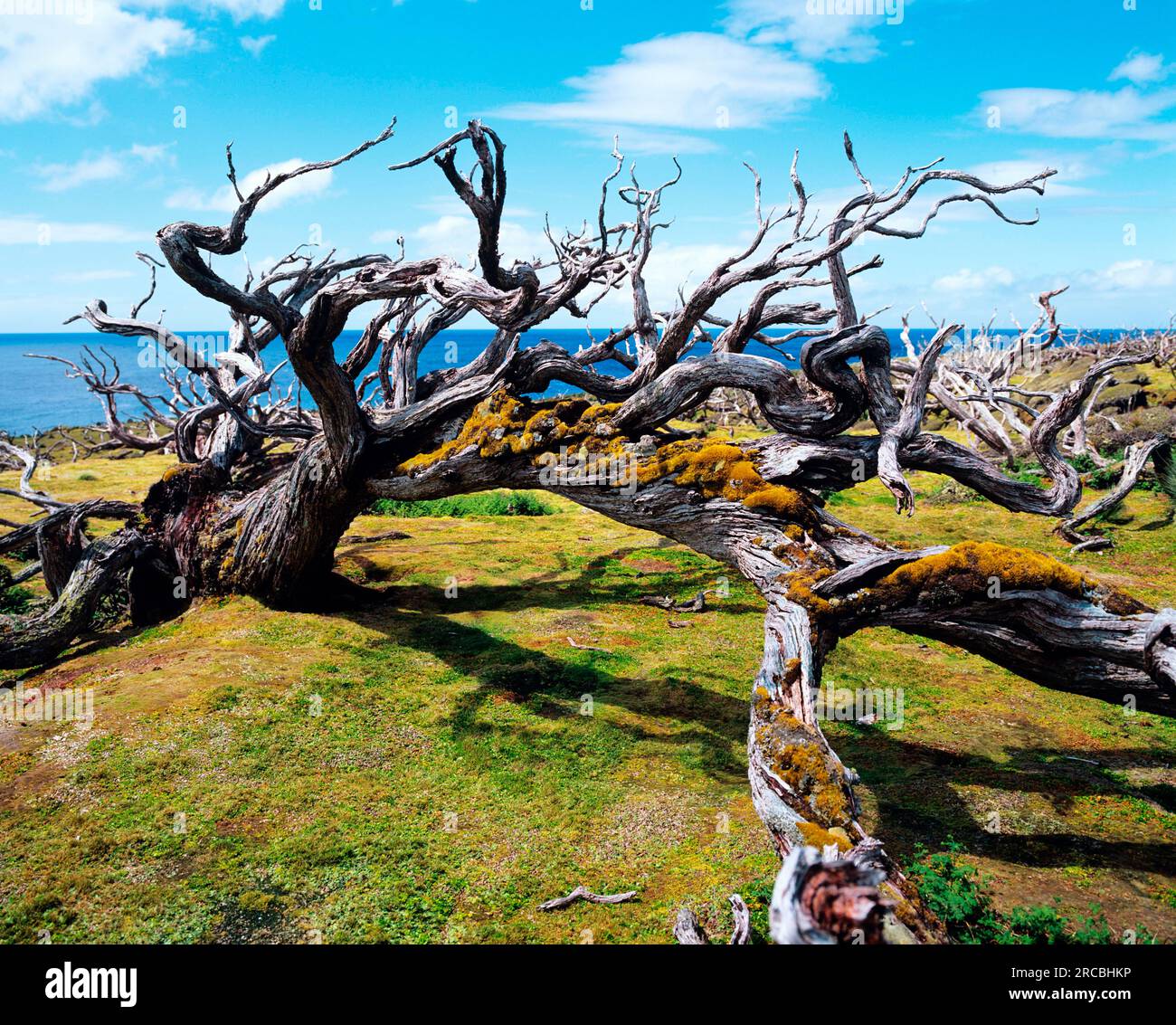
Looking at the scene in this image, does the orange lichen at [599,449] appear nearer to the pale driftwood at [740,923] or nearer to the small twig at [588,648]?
the small twig at [588,648]

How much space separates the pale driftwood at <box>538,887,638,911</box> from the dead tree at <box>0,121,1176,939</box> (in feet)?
4.94

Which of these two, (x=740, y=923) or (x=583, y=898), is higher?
(x=740, y=923)

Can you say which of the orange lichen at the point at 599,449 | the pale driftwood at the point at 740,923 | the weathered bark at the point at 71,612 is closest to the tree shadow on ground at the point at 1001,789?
the pale driftwood at the point at 740,923

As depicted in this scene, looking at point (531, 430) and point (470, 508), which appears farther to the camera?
point (470, 508)

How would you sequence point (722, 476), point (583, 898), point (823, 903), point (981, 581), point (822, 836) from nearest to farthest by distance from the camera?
point (823, 903), point (822, 836), point (583, 898), point (981, 581), point (722, 476)

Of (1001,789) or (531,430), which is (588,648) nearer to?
(531,430)

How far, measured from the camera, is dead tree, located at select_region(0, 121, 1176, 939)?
6980 millimetres

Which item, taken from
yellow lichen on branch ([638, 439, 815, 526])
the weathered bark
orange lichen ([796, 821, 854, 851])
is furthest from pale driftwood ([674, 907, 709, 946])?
the weathered bark

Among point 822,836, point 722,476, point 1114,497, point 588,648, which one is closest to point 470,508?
point 588,648

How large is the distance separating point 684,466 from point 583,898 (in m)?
5.13

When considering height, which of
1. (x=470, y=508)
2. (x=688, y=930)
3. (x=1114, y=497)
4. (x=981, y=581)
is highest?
(x=981, y=581)

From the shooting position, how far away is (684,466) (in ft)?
31.2

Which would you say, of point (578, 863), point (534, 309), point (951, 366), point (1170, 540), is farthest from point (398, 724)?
point (951, 366)

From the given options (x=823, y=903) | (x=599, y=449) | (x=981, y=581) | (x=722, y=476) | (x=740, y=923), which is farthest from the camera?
(x=599, y=449)
